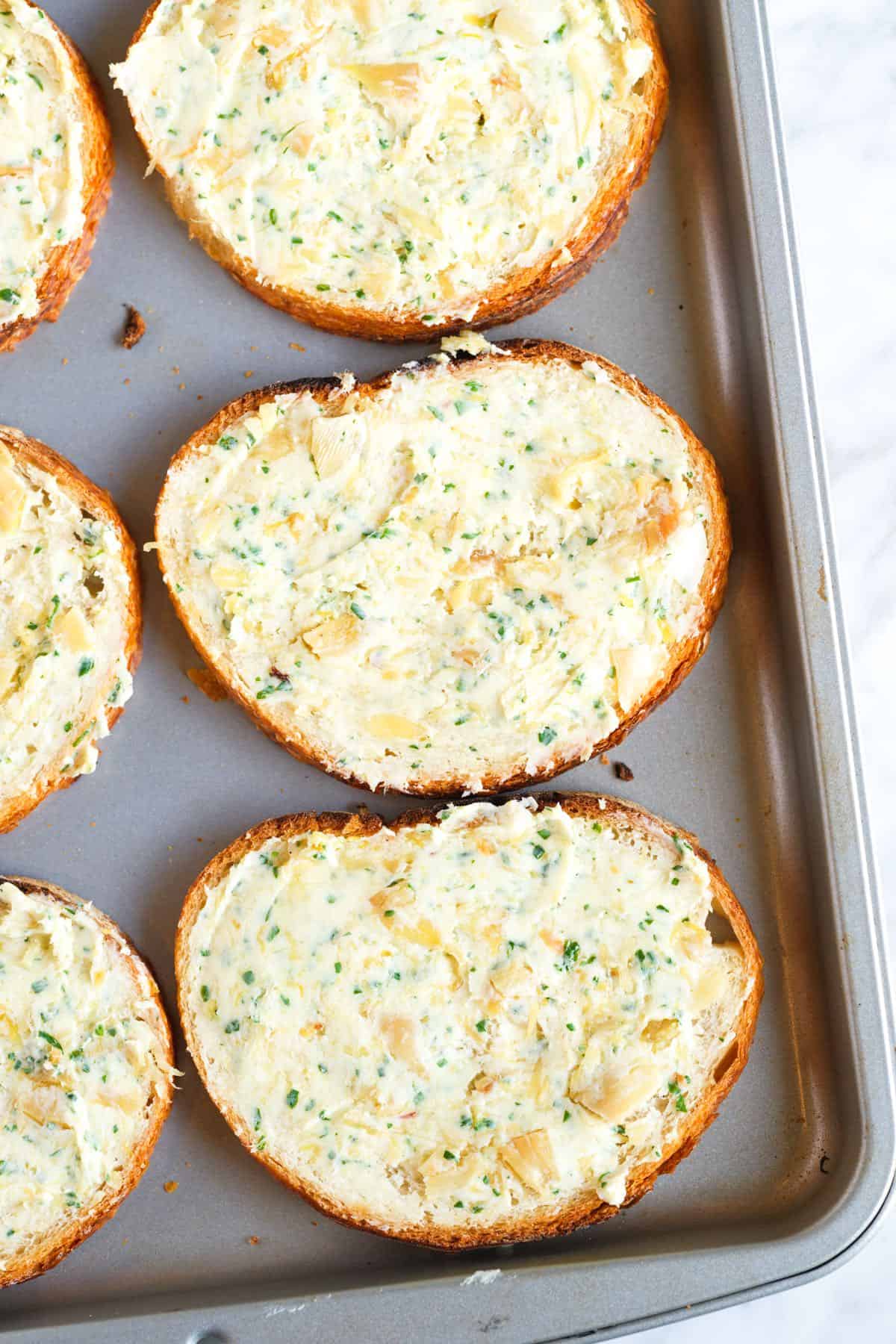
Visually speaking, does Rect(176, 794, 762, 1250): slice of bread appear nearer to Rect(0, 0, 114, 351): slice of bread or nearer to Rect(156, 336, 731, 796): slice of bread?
Rect(156, 336, 731, 796): slice of bread

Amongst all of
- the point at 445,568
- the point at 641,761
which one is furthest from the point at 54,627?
the point at 641,761

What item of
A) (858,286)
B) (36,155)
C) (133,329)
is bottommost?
(858,286)

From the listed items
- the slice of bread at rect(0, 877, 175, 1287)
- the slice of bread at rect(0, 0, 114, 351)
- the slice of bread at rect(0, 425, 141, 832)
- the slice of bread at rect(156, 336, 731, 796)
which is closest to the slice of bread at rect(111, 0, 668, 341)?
the slice of bread at rect(0, 0, 114, 351)

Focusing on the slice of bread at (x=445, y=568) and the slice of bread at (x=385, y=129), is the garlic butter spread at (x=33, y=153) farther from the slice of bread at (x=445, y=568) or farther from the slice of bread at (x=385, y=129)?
→ the slice of bread at (x=445, y=568)

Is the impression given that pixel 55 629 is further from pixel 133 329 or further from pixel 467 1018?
pixel 467 1018

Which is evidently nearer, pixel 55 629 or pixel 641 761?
pixel 55 629

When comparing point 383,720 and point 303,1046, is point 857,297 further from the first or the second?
point 303,1046

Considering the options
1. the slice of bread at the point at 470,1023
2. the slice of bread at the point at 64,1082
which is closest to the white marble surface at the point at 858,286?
the slice of bread at the point at 470,1023
